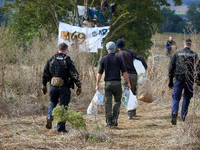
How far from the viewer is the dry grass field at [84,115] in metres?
4.36

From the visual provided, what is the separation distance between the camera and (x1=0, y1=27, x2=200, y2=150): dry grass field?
14.3ft

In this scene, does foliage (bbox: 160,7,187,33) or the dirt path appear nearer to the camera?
the dirt path

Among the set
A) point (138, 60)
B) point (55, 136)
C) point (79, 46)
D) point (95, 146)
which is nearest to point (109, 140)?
point (95, 146)

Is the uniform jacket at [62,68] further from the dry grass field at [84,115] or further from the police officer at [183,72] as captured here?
the police officer at [183,72]

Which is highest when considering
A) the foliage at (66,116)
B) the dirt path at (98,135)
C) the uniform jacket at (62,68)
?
the uniform jacket at (62,68)

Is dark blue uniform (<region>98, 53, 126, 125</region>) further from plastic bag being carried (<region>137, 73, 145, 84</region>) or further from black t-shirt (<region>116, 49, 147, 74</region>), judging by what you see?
plastic bag being carried (<region>137, 73, 145, 84</region>)

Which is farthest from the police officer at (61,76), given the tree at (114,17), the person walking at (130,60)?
the tree at (114,17)

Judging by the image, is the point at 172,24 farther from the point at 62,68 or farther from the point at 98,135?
the point at 98,135

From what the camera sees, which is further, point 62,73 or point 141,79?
point 141,79

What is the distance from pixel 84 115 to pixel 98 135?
8.10ft

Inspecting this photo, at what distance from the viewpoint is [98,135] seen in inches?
180

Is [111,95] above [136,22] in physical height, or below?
below

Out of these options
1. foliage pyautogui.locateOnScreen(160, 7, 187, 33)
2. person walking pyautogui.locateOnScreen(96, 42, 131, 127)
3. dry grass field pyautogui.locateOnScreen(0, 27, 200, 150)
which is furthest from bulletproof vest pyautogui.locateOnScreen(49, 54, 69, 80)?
foliage pyautogui.locateOnScreen(160, 7, 187, 33)

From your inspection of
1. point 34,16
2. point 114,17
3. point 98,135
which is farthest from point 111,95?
point 34,16
